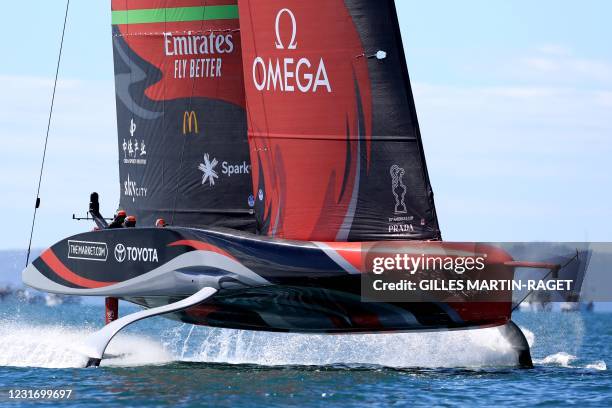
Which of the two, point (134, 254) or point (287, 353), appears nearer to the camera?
point (134, 254)

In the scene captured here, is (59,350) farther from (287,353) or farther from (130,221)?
(287,353)

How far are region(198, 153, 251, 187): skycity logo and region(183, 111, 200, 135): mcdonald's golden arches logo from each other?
0.44 meters

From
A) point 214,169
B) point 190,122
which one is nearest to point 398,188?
point 214,169

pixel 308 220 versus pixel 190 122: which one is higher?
pixel 190 122

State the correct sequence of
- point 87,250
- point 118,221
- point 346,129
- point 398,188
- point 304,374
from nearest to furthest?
point 398,188, point 346,129, point 304,374, point 87,250, point 118,221

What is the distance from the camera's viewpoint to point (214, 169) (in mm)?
18594

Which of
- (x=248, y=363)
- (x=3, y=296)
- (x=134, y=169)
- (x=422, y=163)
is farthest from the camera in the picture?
(x=3, y=296)

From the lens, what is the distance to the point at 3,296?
117 meters

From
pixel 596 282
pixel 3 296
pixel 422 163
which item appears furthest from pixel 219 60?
pixel 3 296

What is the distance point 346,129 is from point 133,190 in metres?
4.82

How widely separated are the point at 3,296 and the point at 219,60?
337 ft

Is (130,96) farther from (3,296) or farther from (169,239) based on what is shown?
(3,296)

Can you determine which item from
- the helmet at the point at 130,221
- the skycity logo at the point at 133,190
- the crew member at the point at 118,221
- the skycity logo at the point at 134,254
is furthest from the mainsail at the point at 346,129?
the skycity logo at the point at 133,190

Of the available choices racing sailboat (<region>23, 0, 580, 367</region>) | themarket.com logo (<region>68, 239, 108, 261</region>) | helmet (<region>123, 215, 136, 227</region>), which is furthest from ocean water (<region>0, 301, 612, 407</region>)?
helmet (<region>123, 215, 136, 227</region>)
